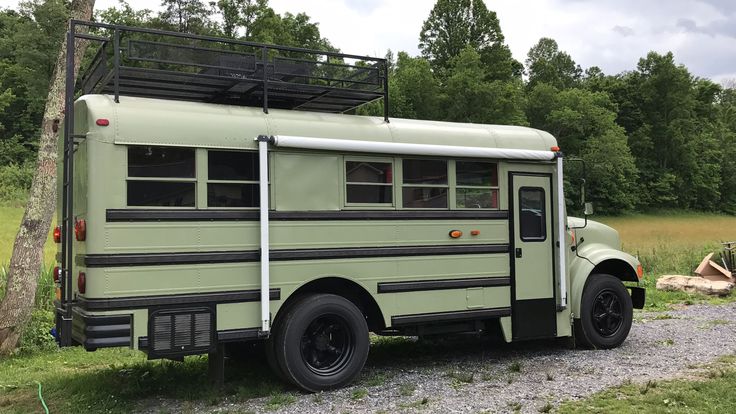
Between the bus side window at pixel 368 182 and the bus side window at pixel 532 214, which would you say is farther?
the bus side window at pixel 532 214

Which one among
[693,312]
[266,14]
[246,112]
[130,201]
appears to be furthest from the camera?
[266,14]

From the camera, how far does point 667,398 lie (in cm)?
561

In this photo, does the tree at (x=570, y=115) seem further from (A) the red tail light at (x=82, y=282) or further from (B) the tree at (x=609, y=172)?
(A) the red tail light at (x=82, y=282)

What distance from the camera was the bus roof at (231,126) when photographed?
5.39 meters

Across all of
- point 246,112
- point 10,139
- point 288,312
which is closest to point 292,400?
point 288,312

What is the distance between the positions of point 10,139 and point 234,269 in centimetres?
4161

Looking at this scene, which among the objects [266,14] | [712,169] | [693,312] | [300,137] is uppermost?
[266,14]

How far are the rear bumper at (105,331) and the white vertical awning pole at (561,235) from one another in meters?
4.77

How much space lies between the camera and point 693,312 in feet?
38.3

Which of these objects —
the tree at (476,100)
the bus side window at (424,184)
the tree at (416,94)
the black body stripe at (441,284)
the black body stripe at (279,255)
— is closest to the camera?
the black body stripe at (279,255)

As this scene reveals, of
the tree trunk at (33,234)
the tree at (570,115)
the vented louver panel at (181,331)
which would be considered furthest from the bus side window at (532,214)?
the tree at (570,115)

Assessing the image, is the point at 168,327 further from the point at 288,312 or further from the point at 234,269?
the point at 288,312

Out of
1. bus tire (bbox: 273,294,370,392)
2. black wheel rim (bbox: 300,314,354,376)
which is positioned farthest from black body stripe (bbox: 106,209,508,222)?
black wheel rim (bbox: 300,314,354,376)

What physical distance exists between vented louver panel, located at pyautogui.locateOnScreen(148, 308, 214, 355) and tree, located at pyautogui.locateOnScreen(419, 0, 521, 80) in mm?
57202
